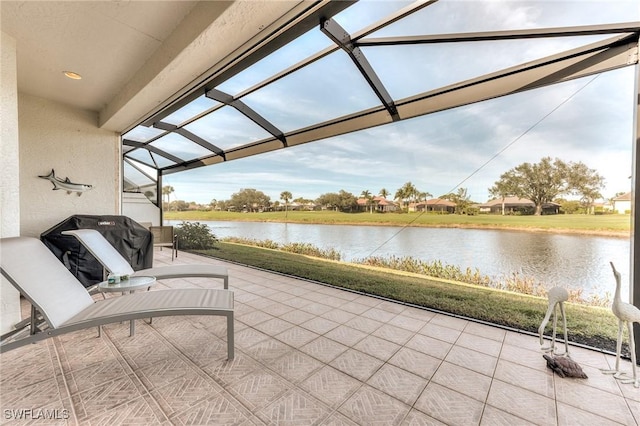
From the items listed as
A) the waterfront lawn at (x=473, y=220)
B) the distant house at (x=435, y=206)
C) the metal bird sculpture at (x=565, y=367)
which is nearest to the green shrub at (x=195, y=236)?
the waterfront lawn at (x=473, y=220)

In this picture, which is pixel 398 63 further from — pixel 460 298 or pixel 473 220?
pixel 460 298

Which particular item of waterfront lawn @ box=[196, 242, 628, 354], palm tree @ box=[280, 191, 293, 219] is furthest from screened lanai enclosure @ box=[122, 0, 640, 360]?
palm tree @ box=[280, 191, 293, 219]

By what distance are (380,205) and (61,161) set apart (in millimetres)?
6284

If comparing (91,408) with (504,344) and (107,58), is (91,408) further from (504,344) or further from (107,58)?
(107,58)

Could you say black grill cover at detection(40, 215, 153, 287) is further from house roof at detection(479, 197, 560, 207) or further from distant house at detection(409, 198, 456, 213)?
Answer: house roof at detection(479, 197, 560, 207)

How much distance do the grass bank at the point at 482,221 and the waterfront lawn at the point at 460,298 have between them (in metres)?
0.94

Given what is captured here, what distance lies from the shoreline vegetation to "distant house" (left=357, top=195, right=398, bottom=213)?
0.14m

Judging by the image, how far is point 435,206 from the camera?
14.7 feet

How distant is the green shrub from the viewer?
361 inches

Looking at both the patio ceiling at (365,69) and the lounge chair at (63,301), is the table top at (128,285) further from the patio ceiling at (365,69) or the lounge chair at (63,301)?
the patio ceiling at (365,69)

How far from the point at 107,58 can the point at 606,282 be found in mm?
6787

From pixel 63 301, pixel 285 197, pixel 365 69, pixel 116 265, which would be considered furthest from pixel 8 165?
pixel 285 197

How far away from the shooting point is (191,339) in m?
2.80

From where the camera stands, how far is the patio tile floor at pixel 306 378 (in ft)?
5.82
